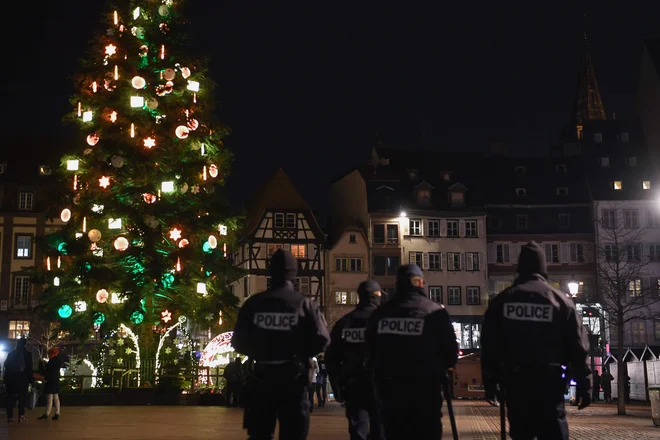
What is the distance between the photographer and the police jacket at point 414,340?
10.3 metres

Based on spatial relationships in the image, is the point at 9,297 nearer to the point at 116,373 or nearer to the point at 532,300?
the point at 116,373

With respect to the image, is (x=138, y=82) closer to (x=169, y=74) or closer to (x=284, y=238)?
(x=169, y=74)

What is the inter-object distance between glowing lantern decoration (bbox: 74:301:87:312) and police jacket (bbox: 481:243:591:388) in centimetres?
2425

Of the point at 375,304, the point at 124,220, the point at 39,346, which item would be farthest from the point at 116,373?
the point at 39,346

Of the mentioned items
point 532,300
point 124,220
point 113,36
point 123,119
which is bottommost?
point 532,300

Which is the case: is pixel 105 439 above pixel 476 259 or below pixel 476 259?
below

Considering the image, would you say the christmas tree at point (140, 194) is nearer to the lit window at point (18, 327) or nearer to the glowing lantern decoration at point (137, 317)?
the glowing lantern decoration at point (137, 317)

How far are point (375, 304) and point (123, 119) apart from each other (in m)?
21.1

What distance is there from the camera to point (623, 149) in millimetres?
86188

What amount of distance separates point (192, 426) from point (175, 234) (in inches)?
464

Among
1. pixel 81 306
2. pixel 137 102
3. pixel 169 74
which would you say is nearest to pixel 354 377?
pixel 81 306

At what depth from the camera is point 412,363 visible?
33.7ft

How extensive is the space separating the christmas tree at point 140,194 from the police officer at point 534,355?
23160mm

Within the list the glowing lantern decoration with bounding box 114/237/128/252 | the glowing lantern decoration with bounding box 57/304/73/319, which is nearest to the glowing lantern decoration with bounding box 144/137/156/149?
the glowing lantern decoration with bounding box 114/237/128/252
